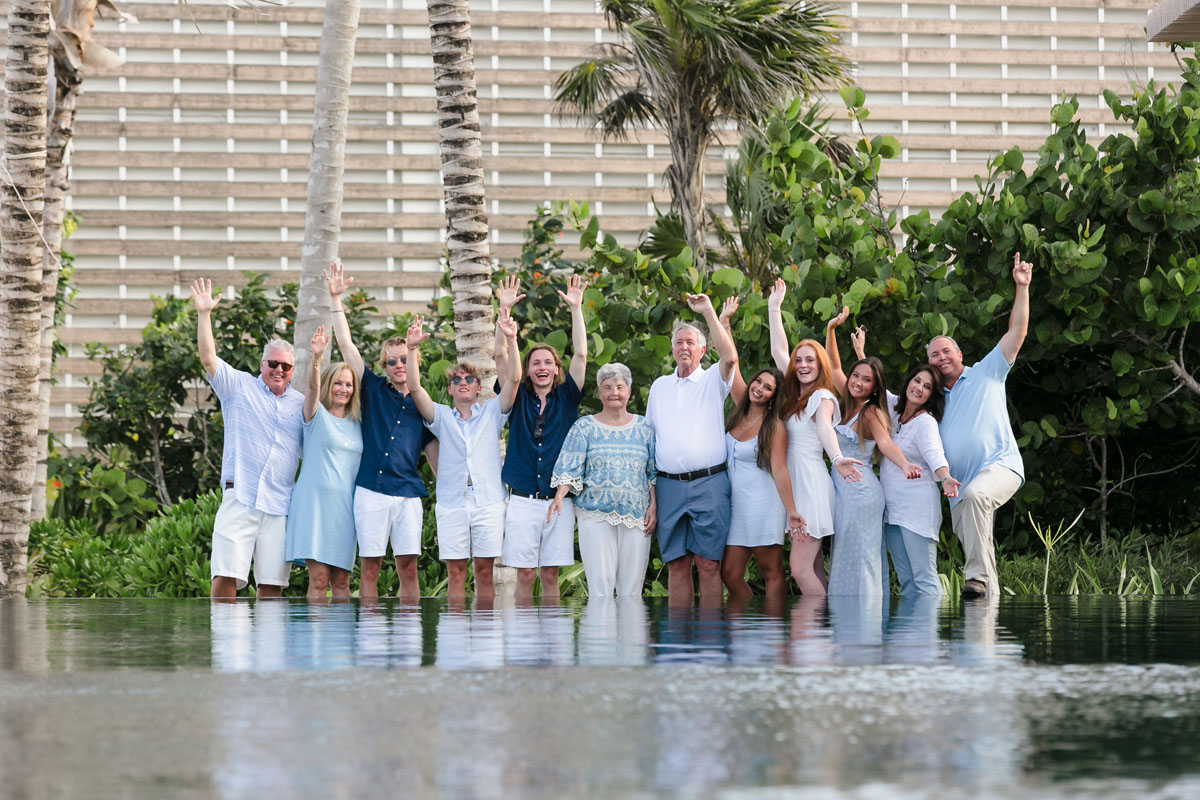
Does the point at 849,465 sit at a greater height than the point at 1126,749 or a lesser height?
greater

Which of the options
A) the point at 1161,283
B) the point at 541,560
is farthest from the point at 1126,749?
the point at 1161,283

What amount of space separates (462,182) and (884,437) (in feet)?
11.8

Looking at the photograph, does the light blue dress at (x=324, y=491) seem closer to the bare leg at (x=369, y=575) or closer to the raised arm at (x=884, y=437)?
the bare leg at (x=369, y=575)

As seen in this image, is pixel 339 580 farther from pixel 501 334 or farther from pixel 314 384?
pixel 501 334

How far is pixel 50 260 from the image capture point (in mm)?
11789

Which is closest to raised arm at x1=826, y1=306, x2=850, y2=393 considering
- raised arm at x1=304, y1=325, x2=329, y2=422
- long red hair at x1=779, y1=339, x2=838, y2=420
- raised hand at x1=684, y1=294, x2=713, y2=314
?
long red hair at x1=779, y1=339, x2=838, y2=420

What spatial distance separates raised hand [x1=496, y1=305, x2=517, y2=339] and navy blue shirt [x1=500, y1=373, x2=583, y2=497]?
360 mm

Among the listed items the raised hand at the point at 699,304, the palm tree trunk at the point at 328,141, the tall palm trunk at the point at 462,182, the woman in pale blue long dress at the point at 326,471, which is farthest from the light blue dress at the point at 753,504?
the palm tree trunk at the point at 328,141

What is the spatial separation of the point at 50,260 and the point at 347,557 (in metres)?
5.68

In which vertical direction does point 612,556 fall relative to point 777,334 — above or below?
below

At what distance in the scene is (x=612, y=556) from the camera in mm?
7297

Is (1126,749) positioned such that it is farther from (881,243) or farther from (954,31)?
(954,31)

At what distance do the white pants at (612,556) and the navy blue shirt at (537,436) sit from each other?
0.35 meters

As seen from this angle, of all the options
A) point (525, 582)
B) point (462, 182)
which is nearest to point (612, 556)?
point (525, 582)
